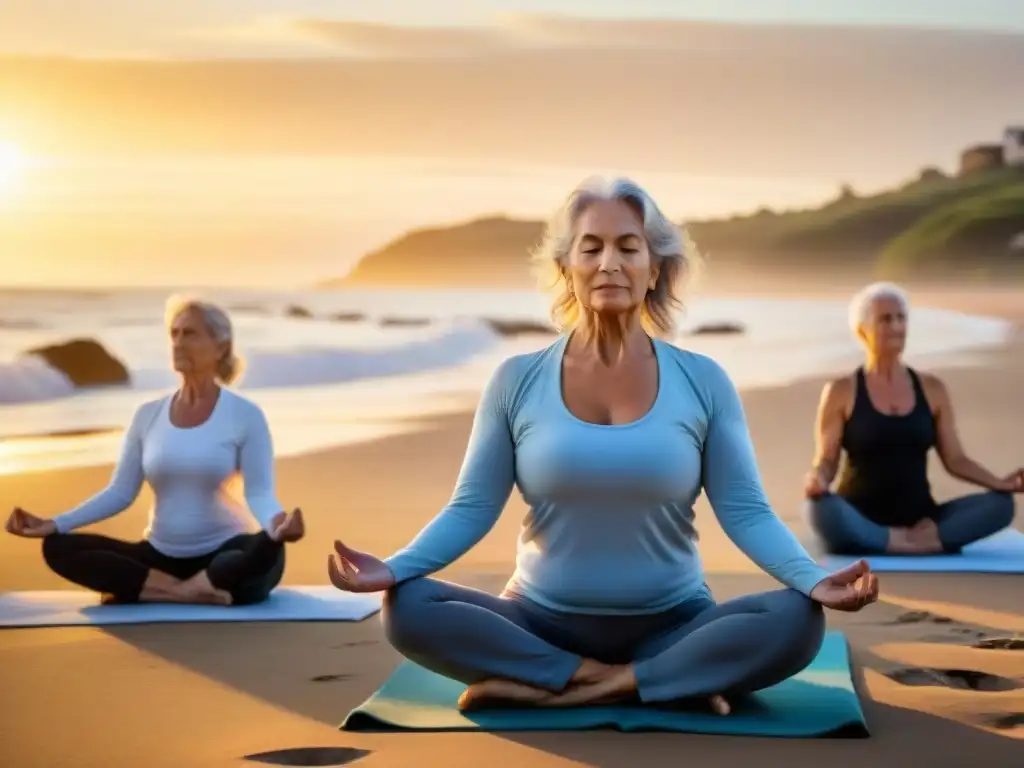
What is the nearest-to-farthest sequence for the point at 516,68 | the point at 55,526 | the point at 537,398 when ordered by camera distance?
the point at 537,398
the point at 55,526
the point at 516,68

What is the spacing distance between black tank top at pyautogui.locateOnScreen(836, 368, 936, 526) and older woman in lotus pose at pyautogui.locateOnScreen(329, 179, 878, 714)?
2.07 meters

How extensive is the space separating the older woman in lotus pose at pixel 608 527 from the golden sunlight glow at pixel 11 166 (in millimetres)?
22353

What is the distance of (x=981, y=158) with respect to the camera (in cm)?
2620

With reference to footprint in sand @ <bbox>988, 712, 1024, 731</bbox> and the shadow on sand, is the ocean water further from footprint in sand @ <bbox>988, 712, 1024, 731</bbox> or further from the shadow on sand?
footprint in sand @ <bbox>988, 712, 1024, 731</bbox>

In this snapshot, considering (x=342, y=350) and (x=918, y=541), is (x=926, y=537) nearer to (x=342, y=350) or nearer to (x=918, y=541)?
(x=918, y=541)

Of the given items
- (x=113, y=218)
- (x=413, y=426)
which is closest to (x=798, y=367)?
(x=413, y=426)

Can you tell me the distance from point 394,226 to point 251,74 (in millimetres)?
3578

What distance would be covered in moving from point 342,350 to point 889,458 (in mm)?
12519

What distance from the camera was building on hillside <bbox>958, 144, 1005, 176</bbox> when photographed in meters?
25.7

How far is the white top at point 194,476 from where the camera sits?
4.52m

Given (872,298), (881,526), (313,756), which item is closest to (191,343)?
(313,756)

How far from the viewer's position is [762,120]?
26734 mm

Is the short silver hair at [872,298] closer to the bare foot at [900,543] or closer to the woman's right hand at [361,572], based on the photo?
the bare foot at [900,543]

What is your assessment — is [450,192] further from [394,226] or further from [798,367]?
[798,367]
